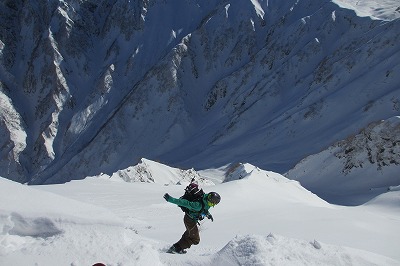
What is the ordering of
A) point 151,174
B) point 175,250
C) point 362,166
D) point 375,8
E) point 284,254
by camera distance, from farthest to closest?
point 375,8 → point 362,166 → point 151,174 → point 175,250 → point 284,254

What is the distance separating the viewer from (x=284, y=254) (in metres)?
6.00

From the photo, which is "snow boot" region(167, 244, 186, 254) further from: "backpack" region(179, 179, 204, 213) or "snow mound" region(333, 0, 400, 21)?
"snow mound" region(333, 0, 400, 21)

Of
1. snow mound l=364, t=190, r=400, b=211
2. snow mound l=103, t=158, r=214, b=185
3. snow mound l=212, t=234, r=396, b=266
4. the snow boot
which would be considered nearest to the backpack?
the snow boot

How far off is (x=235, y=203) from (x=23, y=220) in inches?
433

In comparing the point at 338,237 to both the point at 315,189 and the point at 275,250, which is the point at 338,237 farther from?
the point at 315,189

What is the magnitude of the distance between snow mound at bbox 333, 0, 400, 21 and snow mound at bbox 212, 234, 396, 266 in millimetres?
71344

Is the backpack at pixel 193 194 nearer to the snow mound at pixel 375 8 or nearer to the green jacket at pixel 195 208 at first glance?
the green jacket at pixel 195 208

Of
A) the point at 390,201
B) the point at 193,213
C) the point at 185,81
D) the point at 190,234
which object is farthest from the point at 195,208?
the point at 185,81

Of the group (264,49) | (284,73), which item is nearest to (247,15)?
(264,49)

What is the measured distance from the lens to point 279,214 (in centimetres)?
1348

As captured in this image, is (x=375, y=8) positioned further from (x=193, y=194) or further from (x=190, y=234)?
(x=190, y=234)

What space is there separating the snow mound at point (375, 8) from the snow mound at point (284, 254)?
7134 centimetres

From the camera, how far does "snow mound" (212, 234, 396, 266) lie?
19.1ft

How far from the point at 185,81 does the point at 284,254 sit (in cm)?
8975
